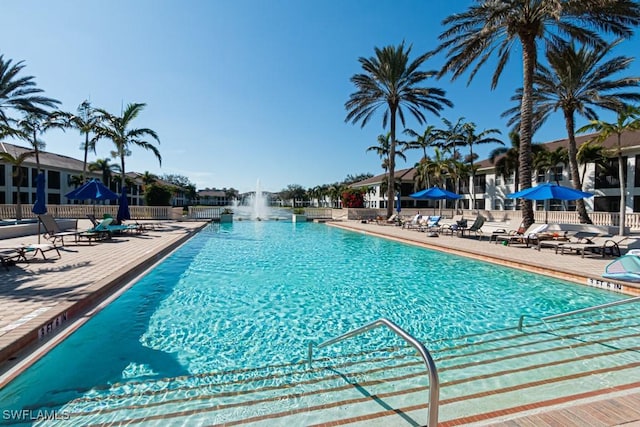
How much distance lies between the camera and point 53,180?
41.5m

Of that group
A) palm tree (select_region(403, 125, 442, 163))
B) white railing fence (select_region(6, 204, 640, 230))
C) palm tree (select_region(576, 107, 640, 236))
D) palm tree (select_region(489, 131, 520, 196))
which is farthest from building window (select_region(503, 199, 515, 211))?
palm tree (select_region(576, 107, 640, 236))

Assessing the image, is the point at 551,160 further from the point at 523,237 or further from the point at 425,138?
the point at 523,237

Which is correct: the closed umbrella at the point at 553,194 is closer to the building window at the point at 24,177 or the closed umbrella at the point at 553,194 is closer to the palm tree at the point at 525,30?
the palm tree at the point at 525,30

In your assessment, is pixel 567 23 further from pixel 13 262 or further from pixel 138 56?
pixel 13 262

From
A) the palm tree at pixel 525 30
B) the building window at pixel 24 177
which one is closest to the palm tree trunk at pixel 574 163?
the palm tree at pixel 525 30

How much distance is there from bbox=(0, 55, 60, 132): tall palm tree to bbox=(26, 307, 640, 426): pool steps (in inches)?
986

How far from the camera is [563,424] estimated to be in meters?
2.33

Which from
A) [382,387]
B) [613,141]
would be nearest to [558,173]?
[613,141]

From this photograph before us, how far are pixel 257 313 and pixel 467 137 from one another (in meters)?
37.5

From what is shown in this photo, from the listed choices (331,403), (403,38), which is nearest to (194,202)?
(403,38)

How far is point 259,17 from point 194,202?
321 ft

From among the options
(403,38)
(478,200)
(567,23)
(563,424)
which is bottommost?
(563,424)

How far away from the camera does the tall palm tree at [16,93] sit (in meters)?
19.3

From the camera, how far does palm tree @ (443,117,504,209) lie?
36125 millimetres
